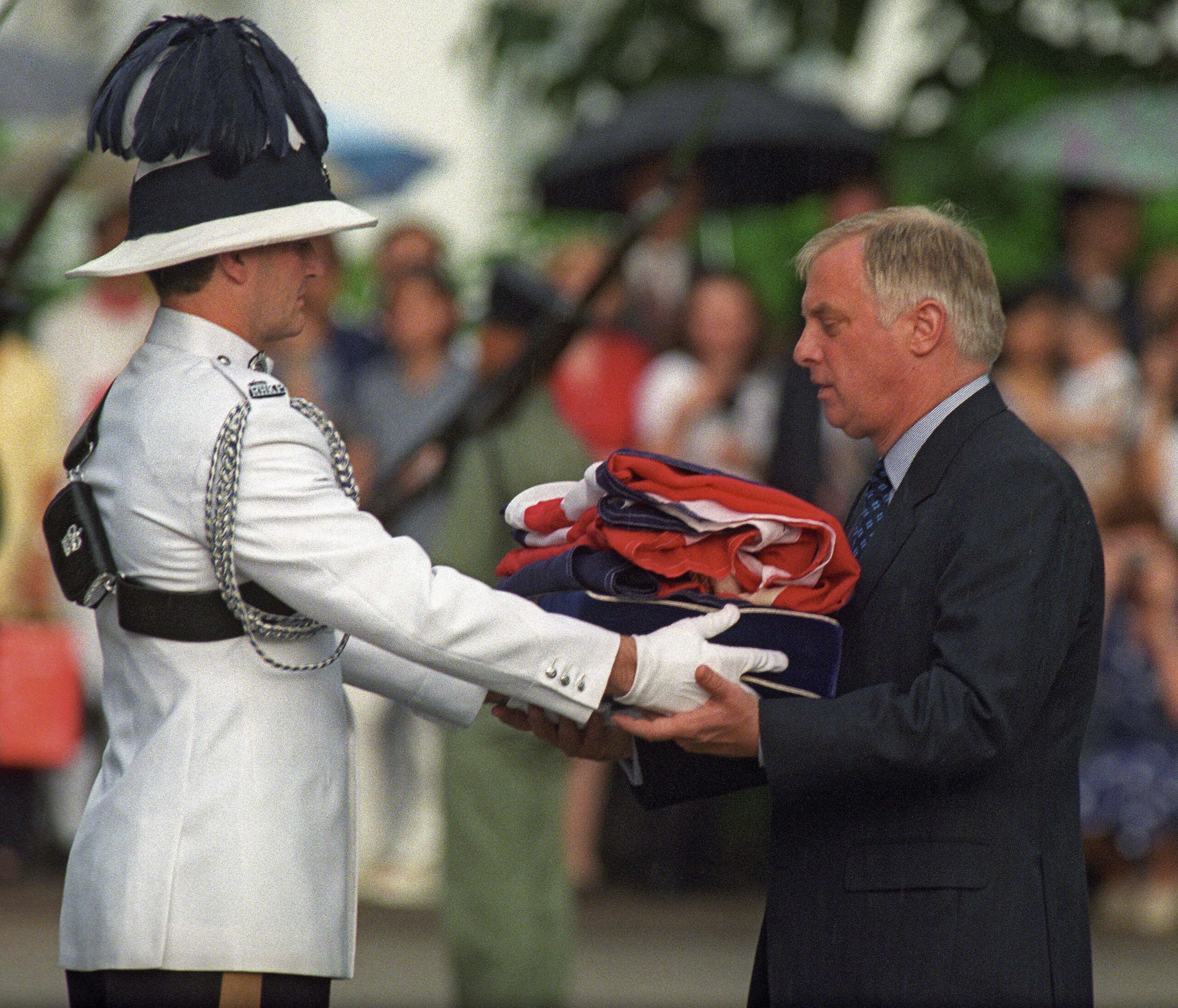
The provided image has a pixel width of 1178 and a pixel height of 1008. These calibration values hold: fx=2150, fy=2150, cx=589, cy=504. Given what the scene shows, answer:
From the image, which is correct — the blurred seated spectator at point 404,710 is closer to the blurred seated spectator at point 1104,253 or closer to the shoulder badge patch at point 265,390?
the blurred seated spectator at point 1104,253

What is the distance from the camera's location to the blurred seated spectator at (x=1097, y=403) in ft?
24.8

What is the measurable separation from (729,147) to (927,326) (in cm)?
551

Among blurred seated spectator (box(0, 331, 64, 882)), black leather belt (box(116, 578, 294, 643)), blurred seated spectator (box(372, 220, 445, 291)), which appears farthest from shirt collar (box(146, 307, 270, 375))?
blurred seated spectator (box(372, 220, 445, 291))

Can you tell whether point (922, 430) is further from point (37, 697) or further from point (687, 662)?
point (37, 697)

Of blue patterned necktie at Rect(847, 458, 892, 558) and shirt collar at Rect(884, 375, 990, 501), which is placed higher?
shirt collar at Rect(884, 375, 990, 501)

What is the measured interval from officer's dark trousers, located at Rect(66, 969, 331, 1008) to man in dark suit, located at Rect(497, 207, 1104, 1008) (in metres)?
0.67

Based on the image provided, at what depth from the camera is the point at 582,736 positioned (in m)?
3.57

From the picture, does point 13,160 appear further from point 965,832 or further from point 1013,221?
point 965,832

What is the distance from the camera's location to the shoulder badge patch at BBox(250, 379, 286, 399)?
329 centimetres

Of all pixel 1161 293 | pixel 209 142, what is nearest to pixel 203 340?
Result: pixel 209 142

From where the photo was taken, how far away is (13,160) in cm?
895

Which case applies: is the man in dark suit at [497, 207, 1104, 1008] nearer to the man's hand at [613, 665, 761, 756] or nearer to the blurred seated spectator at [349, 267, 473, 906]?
the man's hand at [613, 665, 761, 756]

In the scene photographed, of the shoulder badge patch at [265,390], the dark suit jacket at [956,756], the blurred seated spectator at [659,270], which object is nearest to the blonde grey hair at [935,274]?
the dark suit jacket at [956,756]

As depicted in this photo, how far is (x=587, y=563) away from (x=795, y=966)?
28.1 inches
